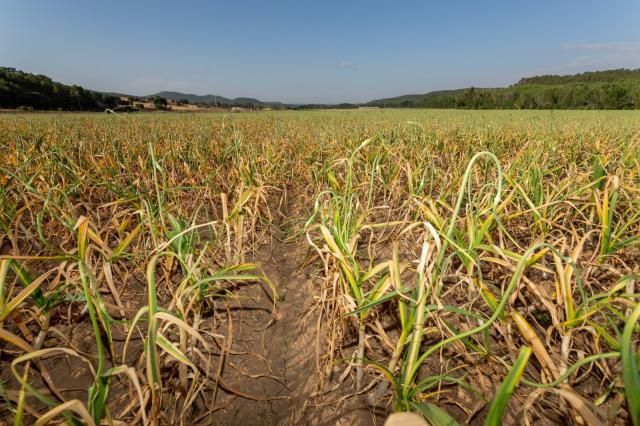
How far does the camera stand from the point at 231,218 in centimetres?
170

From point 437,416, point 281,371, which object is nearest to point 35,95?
→ point 281,371

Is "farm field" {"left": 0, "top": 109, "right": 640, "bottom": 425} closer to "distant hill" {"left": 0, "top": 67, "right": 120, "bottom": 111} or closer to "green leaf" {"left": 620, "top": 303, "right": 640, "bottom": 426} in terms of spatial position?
"green leaf" {"left": 620, "top": 303, "right": 640, "bottom": 426}

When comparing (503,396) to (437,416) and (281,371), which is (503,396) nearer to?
(437,416)

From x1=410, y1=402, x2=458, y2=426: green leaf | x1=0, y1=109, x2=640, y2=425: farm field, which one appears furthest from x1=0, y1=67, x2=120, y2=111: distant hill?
x1=410, y1=402, x2=458, y2=426: green leaf

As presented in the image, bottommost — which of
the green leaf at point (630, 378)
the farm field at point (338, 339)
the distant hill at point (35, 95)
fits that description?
the farm field at point (338, 339)

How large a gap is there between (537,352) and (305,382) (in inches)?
30.8

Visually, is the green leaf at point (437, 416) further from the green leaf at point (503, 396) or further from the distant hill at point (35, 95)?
the distant hill at point (35, 95)

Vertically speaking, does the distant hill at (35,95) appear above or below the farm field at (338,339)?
above

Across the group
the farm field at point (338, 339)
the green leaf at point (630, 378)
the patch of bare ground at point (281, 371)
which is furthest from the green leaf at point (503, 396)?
the patch of bare ground at point (281, 371)

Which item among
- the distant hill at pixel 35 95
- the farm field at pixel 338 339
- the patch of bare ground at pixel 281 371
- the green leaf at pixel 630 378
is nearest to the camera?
the green leaf at pixel 630 378

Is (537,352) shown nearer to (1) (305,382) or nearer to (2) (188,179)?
(1) (305,382)

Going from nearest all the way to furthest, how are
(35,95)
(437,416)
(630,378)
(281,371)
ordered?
(630,378) → (437,416) → (281,371) → (35,95)


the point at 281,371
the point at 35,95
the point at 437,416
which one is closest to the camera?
the point at 437,416

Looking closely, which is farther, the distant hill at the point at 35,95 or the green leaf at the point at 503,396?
the distant hill at the point at 35,95
